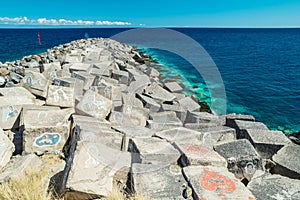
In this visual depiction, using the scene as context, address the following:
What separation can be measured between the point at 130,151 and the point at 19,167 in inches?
48.5

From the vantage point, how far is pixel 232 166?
2793mm

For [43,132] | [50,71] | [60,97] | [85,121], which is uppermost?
[50,71]

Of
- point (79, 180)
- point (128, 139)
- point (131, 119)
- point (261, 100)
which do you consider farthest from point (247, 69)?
point (79, 180)

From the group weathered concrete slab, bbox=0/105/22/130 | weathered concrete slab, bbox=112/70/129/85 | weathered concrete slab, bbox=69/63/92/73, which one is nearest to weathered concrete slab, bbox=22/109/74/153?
weathered concrete slab, bbox=0/105/22/130

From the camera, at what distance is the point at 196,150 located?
2.82 meters

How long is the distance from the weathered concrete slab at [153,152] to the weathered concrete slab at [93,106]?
106 centimetres

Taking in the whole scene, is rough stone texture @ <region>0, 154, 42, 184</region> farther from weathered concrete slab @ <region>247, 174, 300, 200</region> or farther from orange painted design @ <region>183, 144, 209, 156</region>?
weathered concrete slab @ <region>247, 174, 300, 200</region>

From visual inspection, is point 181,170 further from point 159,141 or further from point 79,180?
point 79,180

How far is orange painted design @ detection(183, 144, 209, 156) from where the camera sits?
276cm

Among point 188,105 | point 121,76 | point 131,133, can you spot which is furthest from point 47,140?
point 121,76

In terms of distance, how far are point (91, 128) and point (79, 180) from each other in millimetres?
992

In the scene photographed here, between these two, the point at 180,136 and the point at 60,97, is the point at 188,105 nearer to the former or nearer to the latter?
the point at 180,136

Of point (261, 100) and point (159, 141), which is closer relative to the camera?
point (159, 141)

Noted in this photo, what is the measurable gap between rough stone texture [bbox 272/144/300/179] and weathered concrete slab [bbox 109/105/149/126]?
221 centimetres
